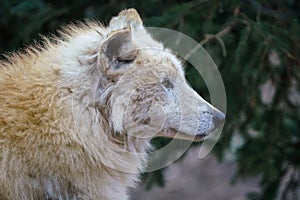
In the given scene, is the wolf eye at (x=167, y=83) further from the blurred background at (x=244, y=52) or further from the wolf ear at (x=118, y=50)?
the blurred background at (x=244, y=52)

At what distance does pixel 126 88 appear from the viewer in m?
3.90

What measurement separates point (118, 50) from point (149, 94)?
1.11 feet

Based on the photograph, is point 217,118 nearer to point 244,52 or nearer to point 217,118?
point 217,118

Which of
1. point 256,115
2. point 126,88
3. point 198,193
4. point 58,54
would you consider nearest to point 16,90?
point 58,54

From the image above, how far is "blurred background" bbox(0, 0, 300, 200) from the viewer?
231 inches

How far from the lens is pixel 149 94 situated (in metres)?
3.96

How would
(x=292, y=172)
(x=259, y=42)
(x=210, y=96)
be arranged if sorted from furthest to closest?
(x=292, y=172)
(x=210, y=96)
(x=259, y=42)

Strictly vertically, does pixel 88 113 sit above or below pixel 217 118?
above

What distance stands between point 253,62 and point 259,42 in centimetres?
19

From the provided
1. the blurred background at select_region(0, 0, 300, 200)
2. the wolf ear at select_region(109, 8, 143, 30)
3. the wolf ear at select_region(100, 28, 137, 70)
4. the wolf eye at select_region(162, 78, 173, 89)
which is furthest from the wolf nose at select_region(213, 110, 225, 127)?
the blurred background at select_region(0, 0, 300, 200)

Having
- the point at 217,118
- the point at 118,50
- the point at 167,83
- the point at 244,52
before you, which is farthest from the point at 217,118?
the point at 244,52

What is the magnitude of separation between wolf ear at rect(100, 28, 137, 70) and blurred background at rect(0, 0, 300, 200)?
1.87 meters

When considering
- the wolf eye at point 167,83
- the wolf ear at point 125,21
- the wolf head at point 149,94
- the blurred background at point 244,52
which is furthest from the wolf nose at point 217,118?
the blurred background at point 244,52

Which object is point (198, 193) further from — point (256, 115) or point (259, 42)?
point (259, 42)
